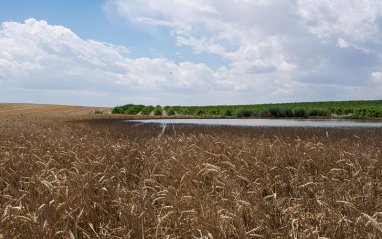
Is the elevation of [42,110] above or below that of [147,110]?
below

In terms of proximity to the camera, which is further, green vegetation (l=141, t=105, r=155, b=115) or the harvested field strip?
green vegetation (l=141, t=105, r=155, b=115)

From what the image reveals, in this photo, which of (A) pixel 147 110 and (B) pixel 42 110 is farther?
(A) pixel 147 110

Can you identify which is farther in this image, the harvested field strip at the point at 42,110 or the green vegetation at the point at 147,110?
the green vegetation at the point at 147,110

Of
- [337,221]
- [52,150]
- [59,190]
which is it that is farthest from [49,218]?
[52,150]

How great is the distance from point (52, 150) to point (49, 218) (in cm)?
552

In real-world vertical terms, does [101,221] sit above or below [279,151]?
below

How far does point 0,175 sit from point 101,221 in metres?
3.47

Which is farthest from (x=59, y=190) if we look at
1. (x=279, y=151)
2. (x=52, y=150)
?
(x=279, y=151)

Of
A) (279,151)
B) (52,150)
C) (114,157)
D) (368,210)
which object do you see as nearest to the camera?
(368,210)

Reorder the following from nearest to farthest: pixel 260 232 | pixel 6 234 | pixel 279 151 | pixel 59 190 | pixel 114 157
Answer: pixel 6 234
pixel 260 232
pixel 59 190
pixel 114 157
pixel 279 151

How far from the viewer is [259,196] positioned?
3.90m

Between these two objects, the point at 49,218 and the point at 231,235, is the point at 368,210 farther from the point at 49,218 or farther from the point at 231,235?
the point at 49,218

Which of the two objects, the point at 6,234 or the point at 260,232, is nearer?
the point at 6,234

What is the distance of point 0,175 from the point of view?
6.11 meters
